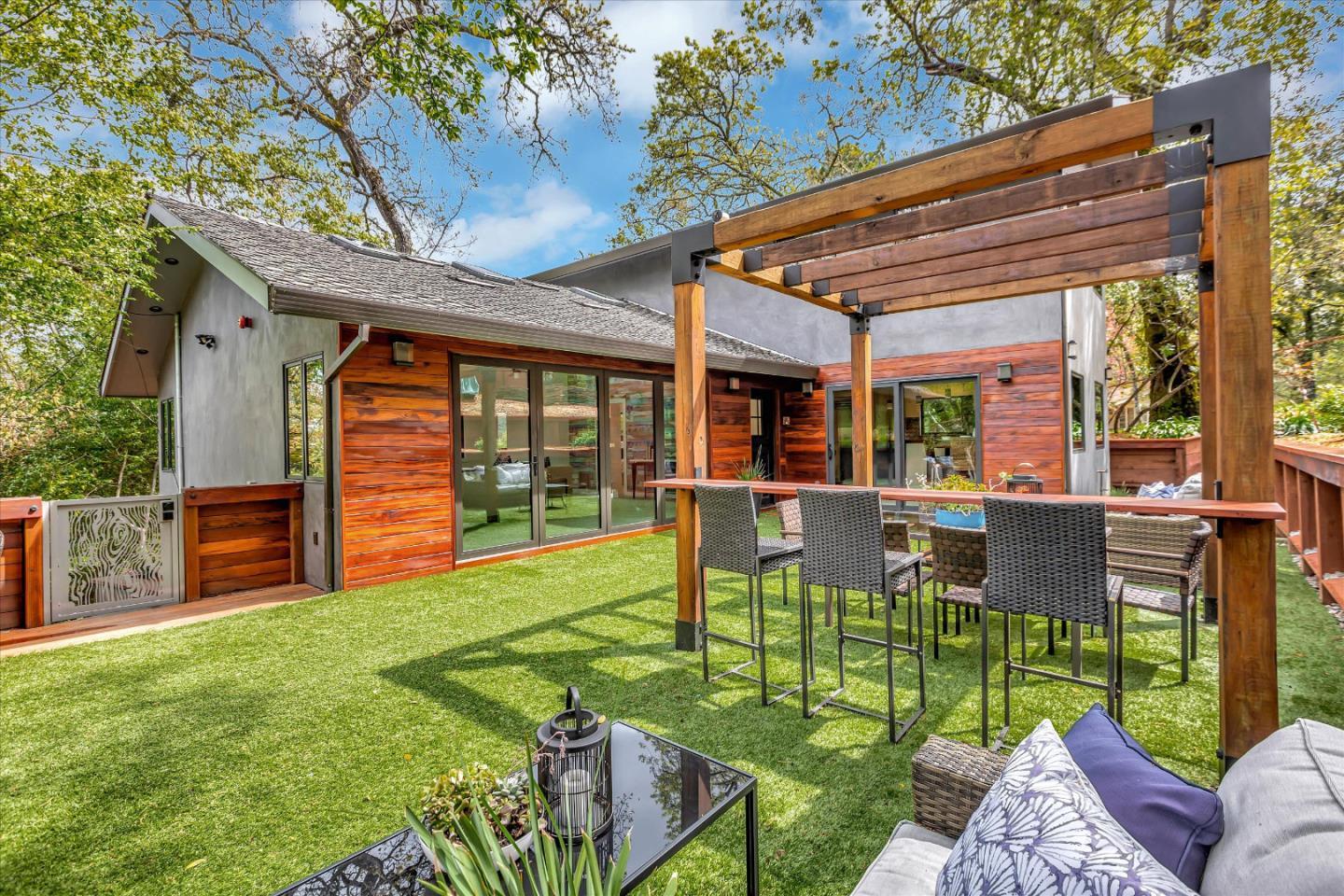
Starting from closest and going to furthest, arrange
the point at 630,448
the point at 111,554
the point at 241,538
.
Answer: the point at 111,554 → the point at 241,538 → the point at 630,448

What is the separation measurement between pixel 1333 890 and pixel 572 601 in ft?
16.0

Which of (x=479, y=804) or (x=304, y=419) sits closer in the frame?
(x=479, y=804)

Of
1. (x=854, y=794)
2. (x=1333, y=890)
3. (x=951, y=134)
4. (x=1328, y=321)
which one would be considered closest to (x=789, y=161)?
(x=951, y=134)

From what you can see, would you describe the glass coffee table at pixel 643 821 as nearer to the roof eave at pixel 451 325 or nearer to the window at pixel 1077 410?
Answer: the roof eave at pixel 451 325

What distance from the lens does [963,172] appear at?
2.88 meters

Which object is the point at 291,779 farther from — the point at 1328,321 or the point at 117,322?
the point at 1328,321

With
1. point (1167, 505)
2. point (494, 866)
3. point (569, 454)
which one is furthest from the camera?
point (569, 454)

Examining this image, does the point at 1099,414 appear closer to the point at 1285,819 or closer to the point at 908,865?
the point at 908,865

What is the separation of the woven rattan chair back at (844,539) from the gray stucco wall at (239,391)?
4.77 meters

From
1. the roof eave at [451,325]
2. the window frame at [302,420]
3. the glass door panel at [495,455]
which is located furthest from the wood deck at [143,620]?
the roof eave at [451,325]

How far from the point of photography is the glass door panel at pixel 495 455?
6680 millimetres

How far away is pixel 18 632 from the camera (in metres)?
4.54

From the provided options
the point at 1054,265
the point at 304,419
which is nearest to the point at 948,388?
the point at 1054,265

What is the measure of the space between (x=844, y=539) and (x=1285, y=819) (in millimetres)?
2210
